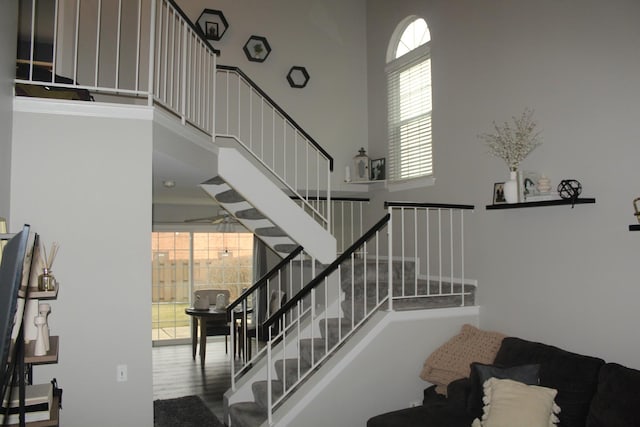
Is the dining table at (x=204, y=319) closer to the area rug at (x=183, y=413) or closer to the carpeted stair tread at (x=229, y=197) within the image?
the area rug at (x=183, y=413)

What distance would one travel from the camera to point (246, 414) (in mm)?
4473

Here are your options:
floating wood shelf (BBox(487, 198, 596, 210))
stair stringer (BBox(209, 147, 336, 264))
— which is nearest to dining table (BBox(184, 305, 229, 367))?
stair stringer (BBox(209, 147, 336, 264))

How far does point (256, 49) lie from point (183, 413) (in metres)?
4.31

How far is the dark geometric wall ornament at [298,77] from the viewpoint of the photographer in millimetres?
6500

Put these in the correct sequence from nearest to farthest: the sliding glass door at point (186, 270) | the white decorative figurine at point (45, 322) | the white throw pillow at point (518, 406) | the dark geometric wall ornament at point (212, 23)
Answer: the white decorative figurine at point (45, 322), the white throw pillow at point (518, 406), the dark geometric wall ornament at point (212, 23), the sliding glass door at point (186, 270)

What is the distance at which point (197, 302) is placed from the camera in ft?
25.2

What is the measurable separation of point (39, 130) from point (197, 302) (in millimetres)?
4928

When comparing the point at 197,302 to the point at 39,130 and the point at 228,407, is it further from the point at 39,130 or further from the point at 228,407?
the point at 39,130

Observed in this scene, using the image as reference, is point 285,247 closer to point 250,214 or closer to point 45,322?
point 250,214

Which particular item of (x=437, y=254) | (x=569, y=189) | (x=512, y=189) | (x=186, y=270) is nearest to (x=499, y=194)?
(x=512, y=189)

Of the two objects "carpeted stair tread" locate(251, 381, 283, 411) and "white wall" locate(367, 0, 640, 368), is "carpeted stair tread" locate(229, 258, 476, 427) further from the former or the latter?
"white wall" locate(367, 0, 640, 368)

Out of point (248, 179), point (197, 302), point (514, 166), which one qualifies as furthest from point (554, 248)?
point (197, 302)

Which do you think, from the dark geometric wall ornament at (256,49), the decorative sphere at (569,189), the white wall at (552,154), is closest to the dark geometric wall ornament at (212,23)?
the dark geometric wall ornament at (256,49)

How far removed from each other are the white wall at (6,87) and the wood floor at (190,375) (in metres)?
3.09
